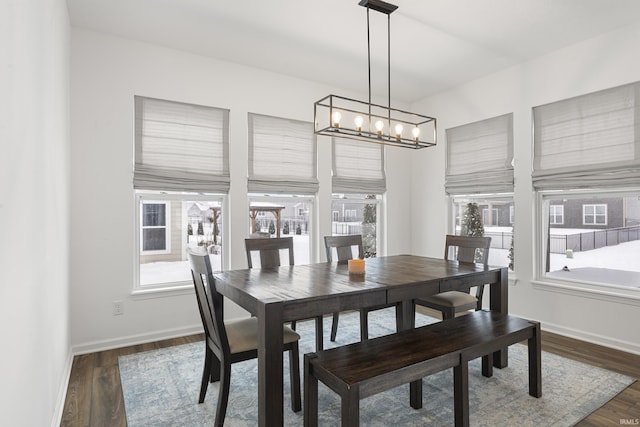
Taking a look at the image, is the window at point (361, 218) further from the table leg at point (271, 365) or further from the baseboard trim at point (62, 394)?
the baseboard trim at point (62, 394)

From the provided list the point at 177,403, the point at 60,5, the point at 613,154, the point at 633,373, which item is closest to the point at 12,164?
the point at 177,403

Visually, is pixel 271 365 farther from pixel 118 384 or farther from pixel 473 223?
pixel 473 223

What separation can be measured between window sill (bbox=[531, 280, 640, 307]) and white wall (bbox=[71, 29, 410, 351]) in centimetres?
337

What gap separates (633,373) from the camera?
2738mm

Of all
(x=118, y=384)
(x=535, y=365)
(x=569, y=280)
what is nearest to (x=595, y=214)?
(x=569, y=280)

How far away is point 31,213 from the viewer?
1533mm

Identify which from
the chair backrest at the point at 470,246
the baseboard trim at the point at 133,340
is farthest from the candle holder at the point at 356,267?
the baseboard trim at the point at 133,340

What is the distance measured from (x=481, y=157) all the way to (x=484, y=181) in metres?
0.31

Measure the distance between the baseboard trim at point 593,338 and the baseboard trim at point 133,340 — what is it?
12.0 ft

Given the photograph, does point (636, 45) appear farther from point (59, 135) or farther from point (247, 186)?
point (59, 135)

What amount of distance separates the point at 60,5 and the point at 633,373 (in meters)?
5.05

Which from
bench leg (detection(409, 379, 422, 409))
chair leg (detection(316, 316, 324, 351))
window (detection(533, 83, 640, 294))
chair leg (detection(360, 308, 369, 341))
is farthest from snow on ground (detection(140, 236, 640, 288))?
bench leg (detection(409, 379, 422, 409))

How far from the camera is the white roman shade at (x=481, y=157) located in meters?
4.14

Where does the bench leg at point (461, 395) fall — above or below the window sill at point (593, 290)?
below
